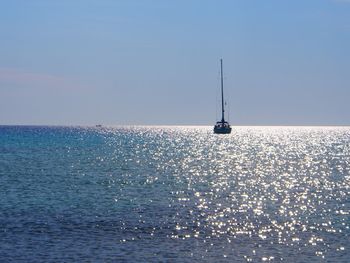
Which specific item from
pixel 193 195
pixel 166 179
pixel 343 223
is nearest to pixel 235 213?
pixel 343 223

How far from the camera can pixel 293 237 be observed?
45.8 meters

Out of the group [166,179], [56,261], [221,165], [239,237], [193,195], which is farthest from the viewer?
[221,165]

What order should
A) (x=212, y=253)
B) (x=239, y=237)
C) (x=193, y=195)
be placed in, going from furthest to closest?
(x=193, y=195) < (x=239, y=237) < (x=212, y=253)

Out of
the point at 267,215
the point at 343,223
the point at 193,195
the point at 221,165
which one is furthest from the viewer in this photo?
the point at 221,165

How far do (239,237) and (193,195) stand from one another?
25593mm

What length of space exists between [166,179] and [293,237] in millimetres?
46242

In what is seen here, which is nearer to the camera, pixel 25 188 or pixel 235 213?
pixel 235 213

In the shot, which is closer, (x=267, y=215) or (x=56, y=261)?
(x=56, y=261)

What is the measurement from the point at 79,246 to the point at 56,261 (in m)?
3.98

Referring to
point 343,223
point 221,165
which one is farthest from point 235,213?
point 221,165

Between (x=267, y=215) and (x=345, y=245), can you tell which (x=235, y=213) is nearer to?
(x=267, y=215)

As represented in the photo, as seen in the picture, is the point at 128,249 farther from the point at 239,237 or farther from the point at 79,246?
the point at 239,237

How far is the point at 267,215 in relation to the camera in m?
56.0

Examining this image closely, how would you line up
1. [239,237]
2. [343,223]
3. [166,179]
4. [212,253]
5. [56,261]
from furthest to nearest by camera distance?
[166,179]
[343,223]
[239,237]
[212,253]
[56,261]
